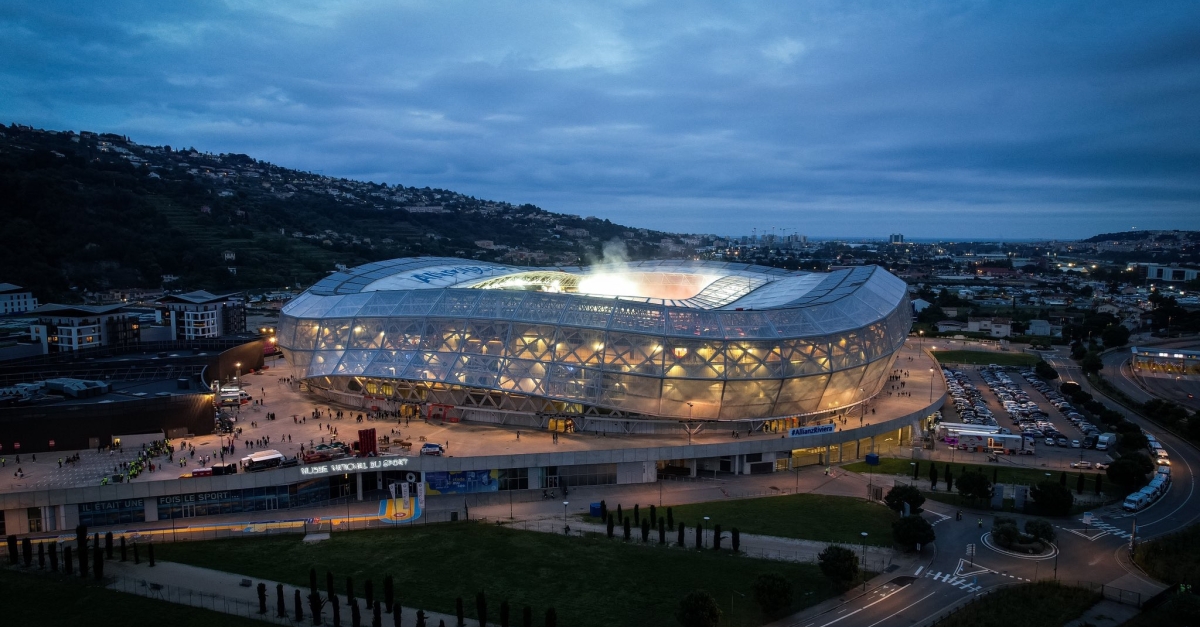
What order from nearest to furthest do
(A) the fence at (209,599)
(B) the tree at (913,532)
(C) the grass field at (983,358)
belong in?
(A) the fence at (209,599) → (B) the tree at (913,532) → (C) the grass field at (983,358)

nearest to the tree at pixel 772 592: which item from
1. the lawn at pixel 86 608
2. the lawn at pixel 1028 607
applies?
the lawn at pixel 1028 607

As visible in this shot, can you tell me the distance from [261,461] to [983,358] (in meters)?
97.2

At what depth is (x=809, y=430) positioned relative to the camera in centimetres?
5078

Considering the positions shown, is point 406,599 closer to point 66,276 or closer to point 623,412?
point 623,412

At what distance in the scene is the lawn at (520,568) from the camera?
100 ft

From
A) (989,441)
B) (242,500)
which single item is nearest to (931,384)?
(989,441)

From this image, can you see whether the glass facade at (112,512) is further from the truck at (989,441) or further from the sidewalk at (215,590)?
the truck at (989,441)

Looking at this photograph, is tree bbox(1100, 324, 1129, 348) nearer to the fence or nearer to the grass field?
the grass field

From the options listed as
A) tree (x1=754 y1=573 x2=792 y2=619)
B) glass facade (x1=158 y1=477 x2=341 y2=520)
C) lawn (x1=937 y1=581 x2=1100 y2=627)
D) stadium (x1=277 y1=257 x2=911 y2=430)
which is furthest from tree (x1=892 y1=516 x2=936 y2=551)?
glass facade (x1=158 y1=477 x2=341 y2=520)

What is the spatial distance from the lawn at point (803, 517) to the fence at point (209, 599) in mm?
21150

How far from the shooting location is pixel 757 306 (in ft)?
195

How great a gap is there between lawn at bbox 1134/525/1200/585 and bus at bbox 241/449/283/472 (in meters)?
49.1

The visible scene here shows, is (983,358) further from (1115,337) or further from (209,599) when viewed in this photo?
(209,599)

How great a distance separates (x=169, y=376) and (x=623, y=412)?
41.9m
